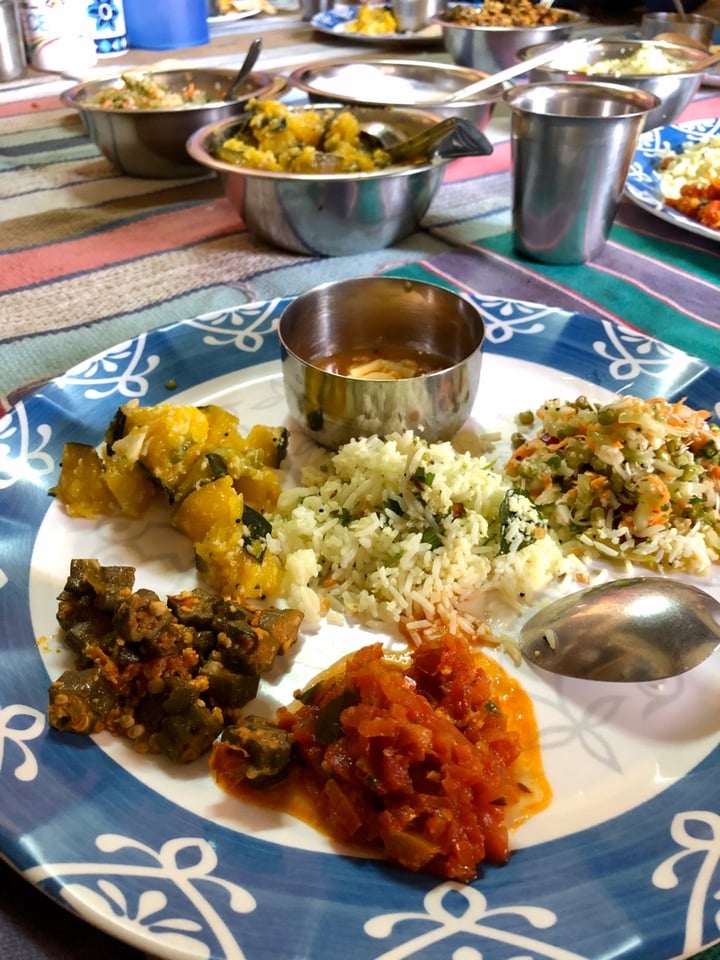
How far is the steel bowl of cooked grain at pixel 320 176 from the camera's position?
294 centimetres

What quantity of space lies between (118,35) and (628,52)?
3.62 meters

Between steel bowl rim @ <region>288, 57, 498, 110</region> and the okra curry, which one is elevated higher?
steel bowl rim @ <region>288, 57, 498, 110</region>

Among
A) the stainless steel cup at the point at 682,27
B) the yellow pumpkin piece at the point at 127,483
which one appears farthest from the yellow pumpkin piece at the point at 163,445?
the stainless steel cup at the point at 682,27

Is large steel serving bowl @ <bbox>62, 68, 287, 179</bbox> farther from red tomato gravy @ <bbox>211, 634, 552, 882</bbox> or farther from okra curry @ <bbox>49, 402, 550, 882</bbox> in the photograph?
red tomato gravy @ <bbox>211, 634, 552, 882</bbox>

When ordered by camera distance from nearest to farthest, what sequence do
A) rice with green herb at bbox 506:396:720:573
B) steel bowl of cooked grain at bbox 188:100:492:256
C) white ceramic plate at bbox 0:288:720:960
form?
white ceramic plate at bbox 0:288:720:960 < rice with green herb at bbox 506:396:720:573 < steel bowl of cooked grain at bbox 188:100:492:256

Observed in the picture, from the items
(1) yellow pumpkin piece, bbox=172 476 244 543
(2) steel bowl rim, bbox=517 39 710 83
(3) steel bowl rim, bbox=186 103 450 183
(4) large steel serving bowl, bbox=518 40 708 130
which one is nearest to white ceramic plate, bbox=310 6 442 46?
(2) steel bowl rim, bbox=517 39 710 83

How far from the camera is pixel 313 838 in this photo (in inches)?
51.2

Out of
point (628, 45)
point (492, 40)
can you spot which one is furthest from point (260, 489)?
point (492, 40)

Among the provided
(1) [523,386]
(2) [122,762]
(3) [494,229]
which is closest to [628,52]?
(3) [494,229]

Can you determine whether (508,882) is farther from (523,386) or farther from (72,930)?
(523,386)

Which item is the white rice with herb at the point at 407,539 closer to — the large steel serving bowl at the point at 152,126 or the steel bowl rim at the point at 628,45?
the large steel serving bowl at the point at 152,126

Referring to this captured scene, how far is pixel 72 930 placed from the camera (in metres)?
1.21

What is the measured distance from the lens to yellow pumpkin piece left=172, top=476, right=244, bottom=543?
180cm

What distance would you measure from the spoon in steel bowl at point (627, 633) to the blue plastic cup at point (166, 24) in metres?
5.96
